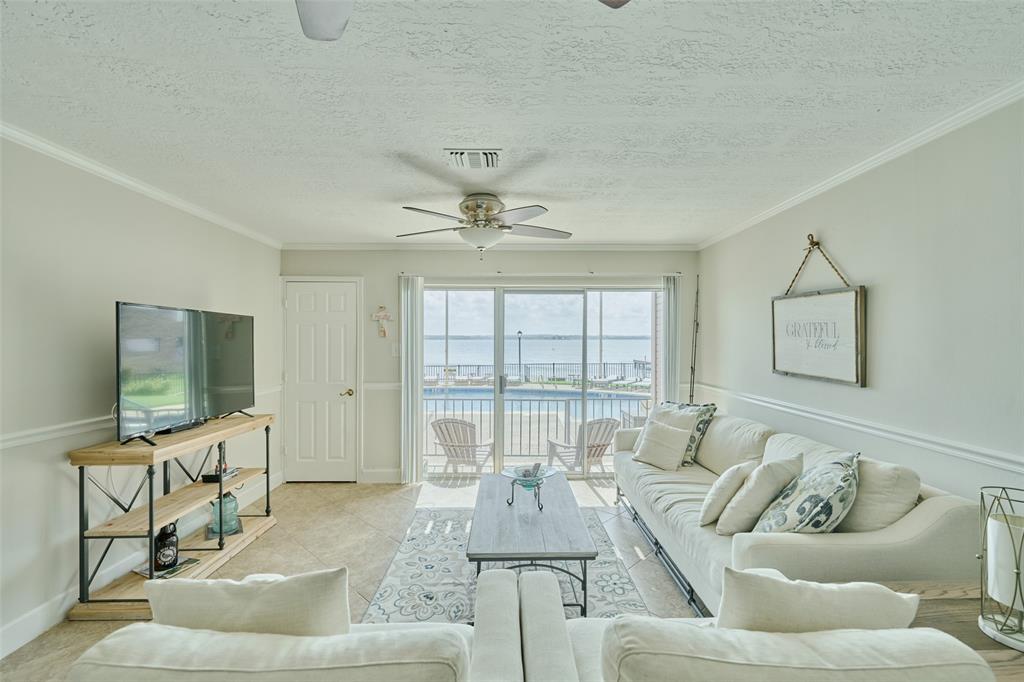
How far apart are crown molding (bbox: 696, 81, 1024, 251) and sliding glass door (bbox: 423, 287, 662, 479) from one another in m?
1.89

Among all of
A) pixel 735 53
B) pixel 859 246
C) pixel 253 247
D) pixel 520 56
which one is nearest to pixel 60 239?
pixel 253 247

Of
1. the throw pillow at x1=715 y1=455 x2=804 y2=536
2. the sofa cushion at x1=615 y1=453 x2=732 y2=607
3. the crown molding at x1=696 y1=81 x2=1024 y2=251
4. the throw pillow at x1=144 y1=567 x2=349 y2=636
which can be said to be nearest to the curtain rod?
the crown molding at x1=696 y1=81 x2=1024 y2=251

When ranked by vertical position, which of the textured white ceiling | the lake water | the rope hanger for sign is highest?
the textured white ceiling

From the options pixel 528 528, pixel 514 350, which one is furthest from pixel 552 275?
pixel 528 528

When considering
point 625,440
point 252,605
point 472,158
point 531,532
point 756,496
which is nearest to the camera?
point 252,605

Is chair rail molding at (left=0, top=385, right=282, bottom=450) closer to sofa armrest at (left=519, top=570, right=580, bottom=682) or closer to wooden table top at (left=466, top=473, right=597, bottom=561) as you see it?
wooden table top at (left=466, top=473, right=597, bottom=561)

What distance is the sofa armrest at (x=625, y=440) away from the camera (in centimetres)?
418

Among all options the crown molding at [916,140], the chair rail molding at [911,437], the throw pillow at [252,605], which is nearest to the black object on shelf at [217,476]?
the throw pillow at [252,605]

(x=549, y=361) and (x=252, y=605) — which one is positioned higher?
(x=549, y=361)

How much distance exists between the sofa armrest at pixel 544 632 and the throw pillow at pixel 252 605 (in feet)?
1.69

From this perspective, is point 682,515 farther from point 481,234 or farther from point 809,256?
point 481,234

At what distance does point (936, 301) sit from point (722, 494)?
1.35m

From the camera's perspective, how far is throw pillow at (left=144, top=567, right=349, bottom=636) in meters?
1.04

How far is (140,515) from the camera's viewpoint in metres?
2.68
